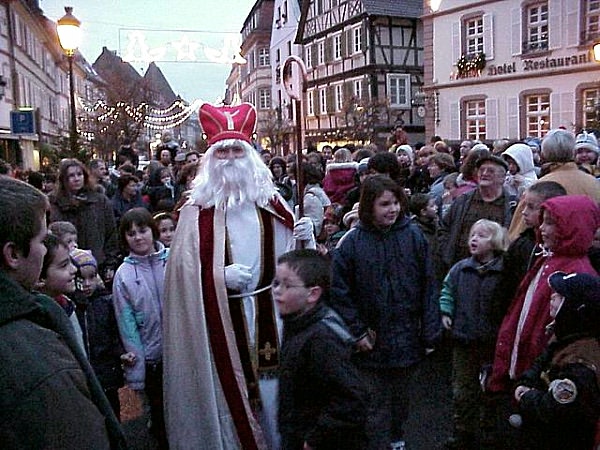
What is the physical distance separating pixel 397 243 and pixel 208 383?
1.40 metres

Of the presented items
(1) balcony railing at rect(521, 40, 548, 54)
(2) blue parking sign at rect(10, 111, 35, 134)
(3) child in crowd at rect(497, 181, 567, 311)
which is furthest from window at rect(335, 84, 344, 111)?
(3) child in crowd at rect(497, 181, 567, 311)

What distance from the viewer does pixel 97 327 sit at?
13.9ft

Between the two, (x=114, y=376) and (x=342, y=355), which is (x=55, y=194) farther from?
(x=342, y=355)

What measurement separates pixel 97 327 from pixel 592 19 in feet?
64.1

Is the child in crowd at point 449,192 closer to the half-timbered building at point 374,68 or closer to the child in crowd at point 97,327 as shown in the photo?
the child in crowd at point 97,327

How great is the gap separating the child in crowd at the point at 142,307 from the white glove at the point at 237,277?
0.57m

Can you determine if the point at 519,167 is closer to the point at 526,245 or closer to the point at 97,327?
the point at 526,245

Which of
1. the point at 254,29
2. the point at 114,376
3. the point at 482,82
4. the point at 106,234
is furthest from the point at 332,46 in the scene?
the point at 114,376

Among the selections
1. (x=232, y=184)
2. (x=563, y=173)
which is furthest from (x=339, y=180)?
(x=232, y=184)

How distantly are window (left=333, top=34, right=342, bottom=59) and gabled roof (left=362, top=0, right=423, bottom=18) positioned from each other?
11.3ft

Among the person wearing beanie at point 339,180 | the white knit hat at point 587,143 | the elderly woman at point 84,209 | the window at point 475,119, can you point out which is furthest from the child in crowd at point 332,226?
the window at point 475,119

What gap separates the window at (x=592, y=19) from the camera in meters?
19.6

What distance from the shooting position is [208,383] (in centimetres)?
392

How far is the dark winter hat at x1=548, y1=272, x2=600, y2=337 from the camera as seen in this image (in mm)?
3002
